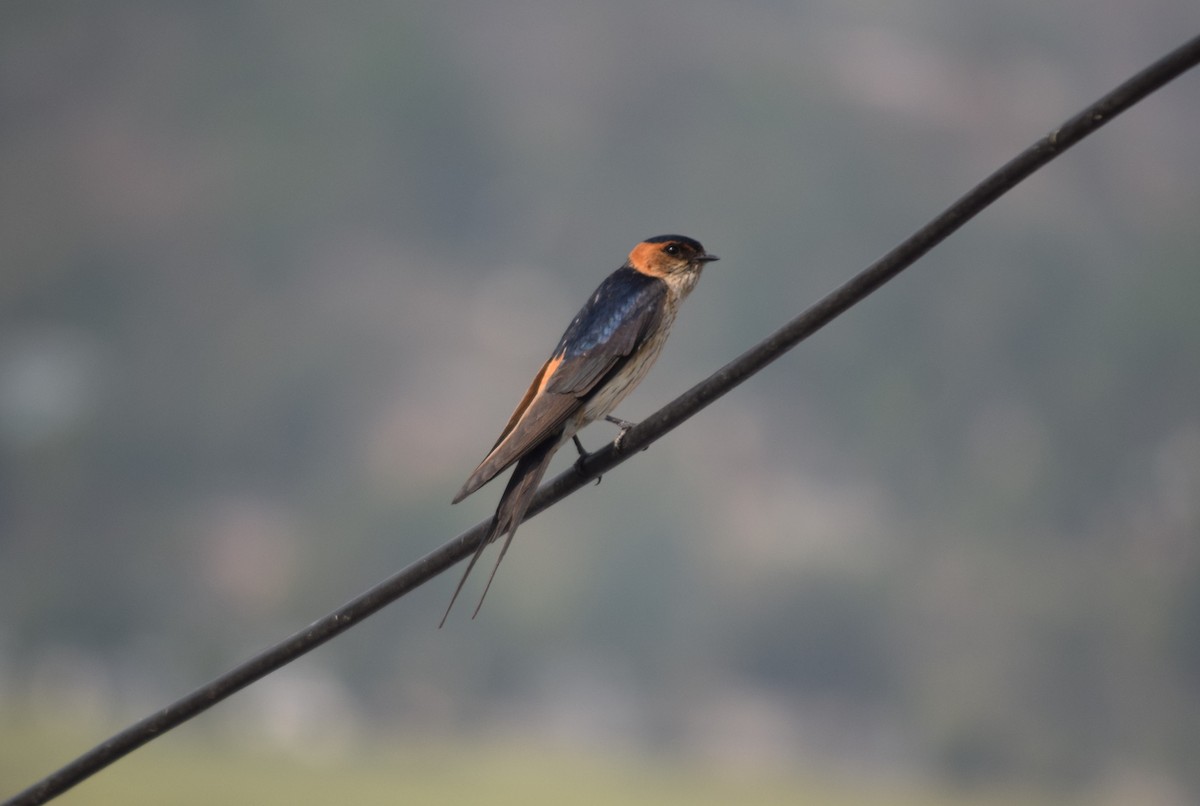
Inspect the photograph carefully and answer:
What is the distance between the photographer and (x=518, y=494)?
1825 mm

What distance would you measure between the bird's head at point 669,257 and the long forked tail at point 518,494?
64 cm

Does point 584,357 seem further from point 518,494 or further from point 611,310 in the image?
point 518,494

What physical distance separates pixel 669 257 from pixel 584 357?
1.43 ft

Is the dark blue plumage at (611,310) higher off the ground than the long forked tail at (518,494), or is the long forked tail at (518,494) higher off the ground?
the dark blue plumage at (611,310)

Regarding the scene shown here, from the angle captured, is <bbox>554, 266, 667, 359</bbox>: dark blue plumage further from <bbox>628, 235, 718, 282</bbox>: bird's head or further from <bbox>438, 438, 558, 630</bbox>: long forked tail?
<bbox>438, 438, 558, 630</bbox>: long forked tail

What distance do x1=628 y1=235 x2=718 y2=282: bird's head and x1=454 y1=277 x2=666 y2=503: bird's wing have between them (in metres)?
0.06

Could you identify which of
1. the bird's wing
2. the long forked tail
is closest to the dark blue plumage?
the bird's wing

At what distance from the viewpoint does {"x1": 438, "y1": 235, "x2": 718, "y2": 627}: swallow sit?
1.88 m

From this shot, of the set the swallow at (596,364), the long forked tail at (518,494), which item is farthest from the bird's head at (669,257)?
the long forked tail at (518,494)

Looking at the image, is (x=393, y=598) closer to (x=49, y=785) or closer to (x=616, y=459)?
(x=616, y=459)

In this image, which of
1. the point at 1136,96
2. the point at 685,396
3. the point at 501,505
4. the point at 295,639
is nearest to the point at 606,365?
the point at 501,505

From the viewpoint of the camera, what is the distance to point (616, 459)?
1.54 metres

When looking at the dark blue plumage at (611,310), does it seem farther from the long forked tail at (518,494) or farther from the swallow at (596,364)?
the long forked tail at (518,494)

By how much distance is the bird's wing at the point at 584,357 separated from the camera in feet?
6.38
